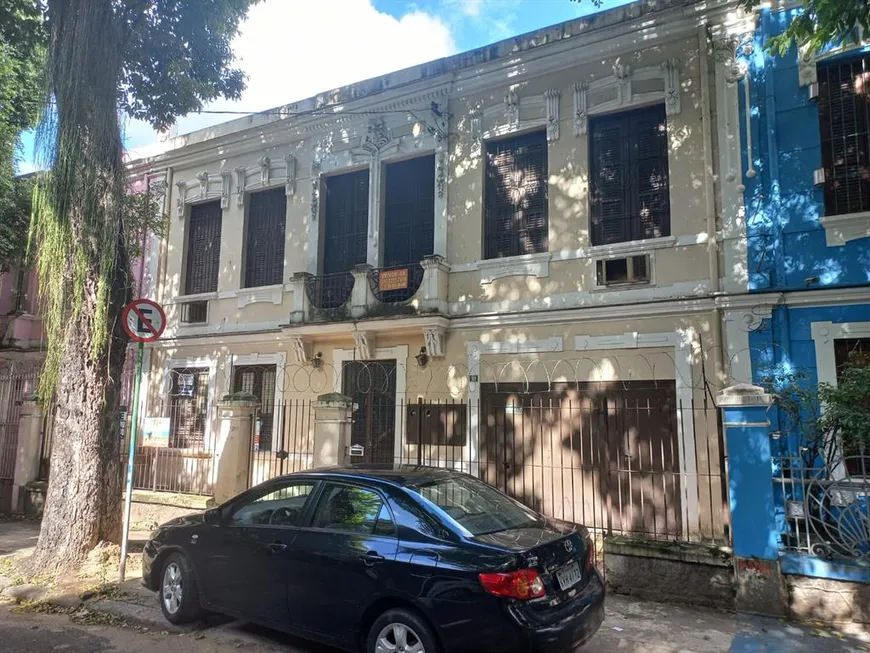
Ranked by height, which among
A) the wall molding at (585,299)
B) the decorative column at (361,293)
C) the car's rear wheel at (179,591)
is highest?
the decorative column at (361,293)

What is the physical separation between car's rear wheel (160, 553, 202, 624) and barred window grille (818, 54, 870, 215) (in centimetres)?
887

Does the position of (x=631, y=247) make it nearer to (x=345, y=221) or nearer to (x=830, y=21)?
(x=830, y=21)

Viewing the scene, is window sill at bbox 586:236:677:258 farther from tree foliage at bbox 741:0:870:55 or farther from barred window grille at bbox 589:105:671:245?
tree foliage at bbox 741:0:870:55

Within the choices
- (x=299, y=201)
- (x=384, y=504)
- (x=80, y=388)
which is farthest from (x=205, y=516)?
(x=299, y=201)

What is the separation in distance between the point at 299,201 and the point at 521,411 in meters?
6.43

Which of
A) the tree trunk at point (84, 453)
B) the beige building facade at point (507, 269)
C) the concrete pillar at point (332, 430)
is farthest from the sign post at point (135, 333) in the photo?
the beige building facade at point (507, 269)

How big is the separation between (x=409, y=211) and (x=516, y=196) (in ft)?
7.18

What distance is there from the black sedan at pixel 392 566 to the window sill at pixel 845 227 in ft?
18.9

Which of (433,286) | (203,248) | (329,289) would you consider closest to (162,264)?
(203,248)

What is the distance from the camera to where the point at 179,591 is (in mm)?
5629

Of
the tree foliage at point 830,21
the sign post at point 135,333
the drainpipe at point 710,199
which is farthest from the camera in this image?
the drainpipe at point 710,199

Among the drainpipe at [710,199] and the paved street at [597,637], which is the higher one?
the drainpipe at [710,199]

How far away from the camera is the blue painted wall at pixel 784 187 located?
7.89m

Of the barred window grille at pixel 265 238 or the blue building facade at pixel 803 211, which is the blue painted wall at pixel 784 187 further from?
the barred window grille at pixel 265 238
